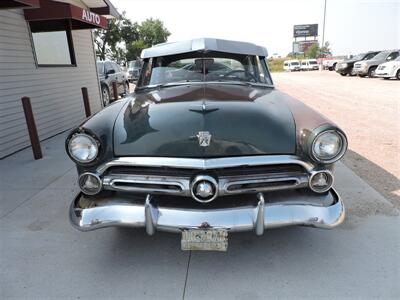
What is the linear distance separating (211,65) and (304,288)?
93.8 inches

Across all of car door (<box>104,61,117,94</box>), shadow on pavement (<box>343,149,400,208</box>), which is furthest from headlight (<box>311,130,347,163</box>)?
car door (<box>104,61,117,94</box>)

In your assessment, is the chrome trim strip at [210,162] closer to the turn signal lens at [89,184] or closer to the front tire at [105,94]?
the turn signal lens at [89,184]

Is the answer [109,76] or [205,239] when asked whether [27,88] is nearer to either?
[109,76]

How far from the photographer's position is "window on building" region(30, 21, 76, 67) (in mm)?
7141

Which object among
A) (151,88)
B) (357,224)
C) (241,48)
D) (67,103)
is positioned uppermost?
(241,48)

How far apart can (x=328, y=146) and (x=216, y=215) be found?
0.94 metres

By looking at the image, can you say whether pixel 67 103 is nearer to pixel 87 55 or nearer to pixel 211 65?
pixel 87 55

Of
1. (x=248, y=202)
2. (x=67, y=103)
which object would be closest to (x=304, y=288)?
(x=248, y=202)

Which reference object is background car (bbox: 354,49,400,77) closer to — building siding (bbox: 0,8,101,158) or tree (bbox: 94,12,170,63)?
building siding (bbox: 0,8,101,158)

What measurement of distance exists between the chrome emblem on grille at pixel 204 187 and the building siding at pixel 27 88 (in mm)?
4884

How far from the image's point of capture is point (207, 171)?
226 centimetres

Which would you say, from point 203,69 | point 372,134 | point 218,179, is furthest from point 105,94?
point 218,179

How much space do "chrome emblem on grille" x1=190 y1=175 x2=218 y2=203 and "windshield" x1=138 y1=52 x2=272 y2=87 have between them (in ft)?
5.31

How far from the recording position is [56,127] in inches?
299
